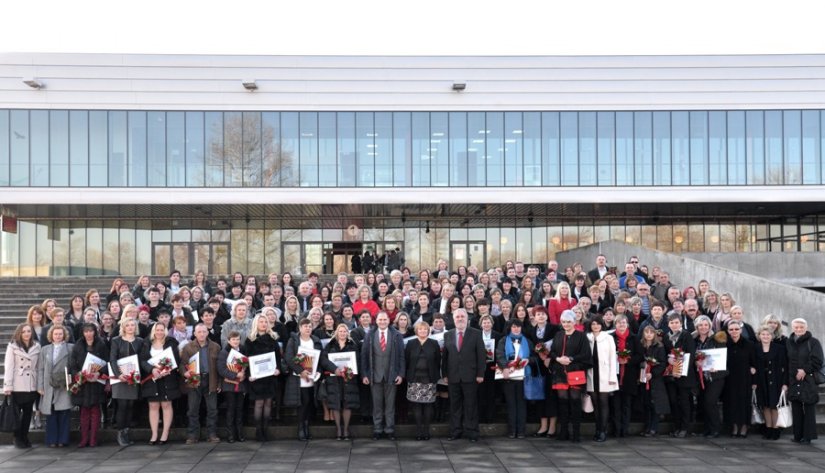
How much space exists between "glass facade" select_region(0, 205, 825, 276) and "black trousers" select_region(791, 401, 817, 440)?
75.9 feet

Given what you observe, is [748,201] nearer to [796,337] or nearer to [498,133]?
[498,133]

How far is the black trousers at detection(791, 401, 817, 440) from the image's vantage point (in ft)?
33.3

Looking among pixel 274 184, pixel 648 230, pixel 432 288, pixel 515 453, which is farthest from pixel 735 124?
pixel 515 453

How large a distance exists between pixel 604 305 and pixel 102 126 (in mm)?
24685

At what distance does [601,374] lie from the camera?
10344mm

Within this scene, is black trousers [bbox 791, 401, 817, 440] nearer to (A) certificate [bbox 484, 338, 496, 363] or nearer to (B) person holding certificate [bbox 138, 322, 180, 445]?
(A) certificate [bbox 484, 338, 496, 363]

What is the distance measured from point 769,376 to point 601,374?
2.52m

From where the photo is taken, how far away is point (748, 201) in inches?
1252

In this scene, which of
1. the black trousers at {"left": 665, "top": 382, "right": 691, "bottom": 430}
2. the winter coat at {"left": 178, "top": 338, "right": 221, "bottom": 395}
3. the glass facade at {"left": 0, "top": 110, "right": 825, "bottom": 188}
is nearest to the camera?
the winter coat at {"left": 178, "top": 338, "right": 221, "bottom": 395}

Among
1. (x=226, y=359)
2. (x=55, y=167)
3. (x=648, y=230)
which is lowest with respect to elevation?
(x=226, y=359)

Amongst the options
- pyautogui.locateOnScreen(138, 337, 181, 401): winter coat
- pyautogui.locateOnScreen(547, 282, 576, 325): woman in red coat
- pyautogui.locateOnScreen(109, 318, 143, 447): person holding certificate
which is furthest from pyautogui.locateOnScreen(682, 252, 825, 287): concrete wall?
pyautogui.locateOnScreen(109, 318, 143, 447): person holding certificate

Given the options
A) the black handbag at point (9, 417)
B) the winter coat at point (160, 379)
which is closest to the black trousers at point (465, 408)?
the winter coat at point (160, 379)

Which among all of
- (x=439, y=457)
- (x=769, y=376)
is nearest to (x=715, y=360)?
(x=769, y=376)

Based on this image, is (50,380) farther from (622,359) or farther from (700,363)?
(700,363)
